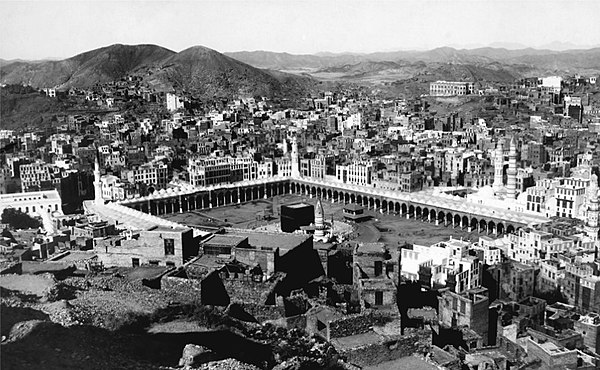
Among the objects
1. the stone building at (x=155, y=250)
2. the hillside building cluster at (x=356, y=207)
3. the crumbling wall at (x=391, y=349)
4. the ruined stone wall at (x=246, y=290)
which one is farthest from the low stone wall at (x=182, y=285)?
the stone building at (x=155, y=250)

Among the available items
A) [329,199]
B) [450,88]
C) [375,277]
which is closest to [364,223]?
[329,199]

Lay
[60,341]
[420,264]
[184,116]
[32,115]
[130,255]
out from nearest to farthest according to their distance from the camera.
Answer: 1. [60,341]
2. [130,255]
3. [420,264]
4. [32,115]
5. [184,116]

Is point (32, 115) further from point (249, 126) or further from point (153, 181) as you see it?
point (249, 126)

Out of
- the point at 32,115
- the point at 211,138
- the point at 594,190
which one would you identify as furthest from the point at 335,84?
the point at 594,190

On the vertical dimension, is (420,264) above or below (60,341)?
below

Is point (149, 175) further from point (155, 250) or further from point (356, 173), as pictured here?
point (155, 250)

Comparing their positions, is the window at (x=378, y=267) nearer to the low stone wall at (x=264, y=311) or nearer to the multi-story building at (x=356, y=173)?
the low stone wall at (x=264, y=311)
